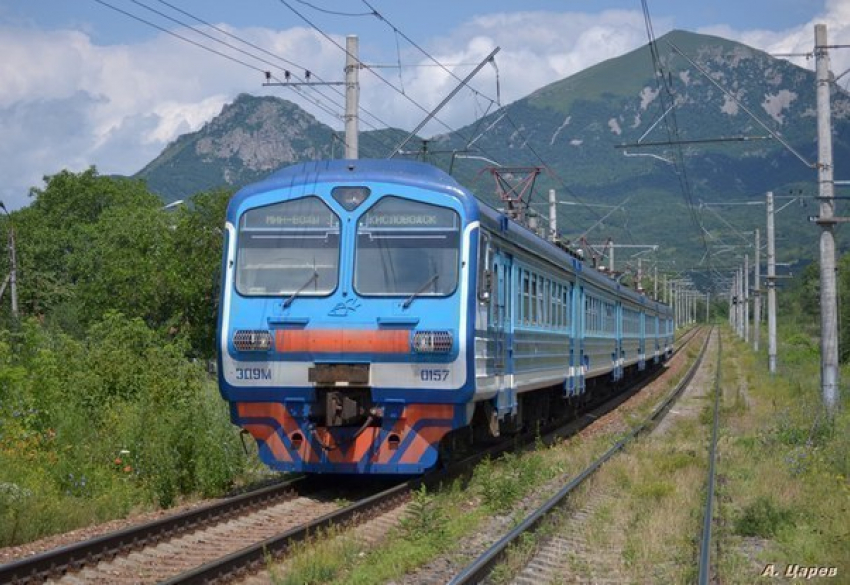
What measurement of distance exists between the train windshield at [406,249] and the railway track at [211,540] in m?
2.17

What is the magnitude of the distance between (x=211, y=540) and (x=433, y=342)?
316 cm

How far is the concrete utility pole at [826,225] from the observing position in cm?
1862

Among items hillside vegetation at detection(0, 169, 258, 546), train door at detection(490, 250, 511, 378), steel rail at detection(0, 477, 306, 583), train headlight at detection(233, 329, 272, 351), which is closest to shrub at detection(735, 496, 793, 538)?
train door at detection(490, 250, 511, 378)

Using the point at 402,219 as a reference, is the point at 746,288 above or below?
above

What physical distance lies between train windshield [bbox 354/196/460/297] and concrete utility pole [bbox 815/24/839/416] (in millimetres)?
8306

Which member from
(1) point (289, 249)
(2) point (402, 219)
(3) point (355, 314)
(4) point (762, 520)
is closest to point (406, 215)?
(2) point (402, 219)

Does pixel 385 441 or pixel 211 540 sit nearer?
pixel 211 540

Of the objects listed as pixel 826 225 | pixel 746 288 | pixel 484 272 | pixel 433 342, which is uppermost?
pixel 746 288

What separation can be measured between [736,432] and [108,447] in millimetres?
11207

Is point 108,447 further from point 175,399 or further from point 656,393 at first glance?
point 656,393

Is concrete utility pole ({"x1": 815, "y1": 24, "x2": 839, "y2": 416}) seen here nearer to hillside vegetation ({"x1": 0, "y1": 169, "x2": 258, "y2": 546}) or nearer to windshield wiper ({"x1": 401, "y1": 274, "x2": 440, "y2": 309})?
windshield wiper ({"x1": 401, "y1": 274, "x2": 440, "y2": 309})

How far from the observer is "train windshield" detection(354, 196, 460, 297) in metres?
12.4

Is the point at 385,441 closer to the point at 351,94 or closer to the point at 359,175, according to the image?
the point at 359,175

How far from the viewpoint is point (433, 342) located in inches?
479
